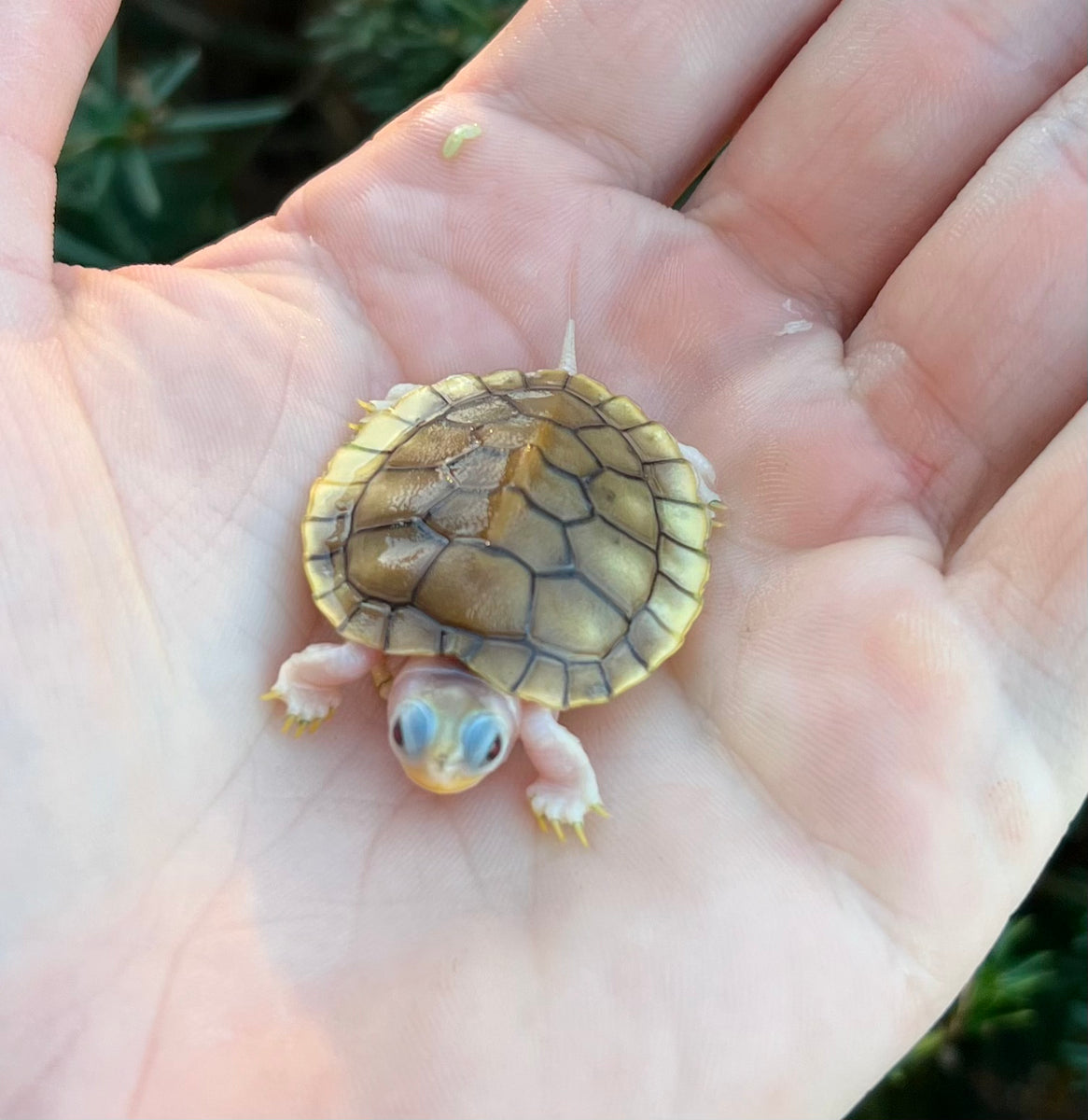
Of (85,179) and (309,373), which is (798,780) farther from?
(85,179)

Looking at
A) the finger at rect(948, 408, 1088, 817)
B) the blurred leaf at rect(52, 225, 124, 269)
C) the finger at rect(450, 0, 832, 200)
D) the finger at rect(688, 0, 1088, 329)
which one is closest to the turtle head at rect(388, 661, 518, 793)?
the finger at rect(948, 408, 1088, 817)

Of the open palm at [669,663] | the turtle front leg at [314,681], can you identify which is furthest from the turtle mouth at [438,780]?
the turtle front leg at [314,681]

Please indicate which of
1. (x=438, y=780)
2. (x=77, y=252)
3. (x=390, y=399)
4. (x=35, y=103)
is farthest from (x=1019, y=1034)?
(x=77, y=252)

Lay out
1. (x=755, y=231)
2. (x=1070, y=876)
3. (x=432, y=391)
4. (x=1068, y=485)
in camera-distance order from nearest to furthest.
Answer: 1. (x=1068, y=485)
2. (x=432, y=391)
3. (x=755, y=231)
4. (x=1070, y=876)

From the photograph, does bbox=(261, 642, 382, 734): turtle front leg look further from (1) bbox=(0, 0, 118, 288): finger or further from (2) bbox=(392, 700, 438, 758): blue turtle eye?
(1) bbox=(0, 0, 118, 288): finger

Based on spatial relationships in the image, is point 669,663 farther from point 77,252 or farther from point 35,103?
point 77,252

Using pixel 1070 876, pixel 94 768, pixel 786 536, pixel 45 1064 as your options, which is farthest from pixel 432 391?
pixel 1070 876
